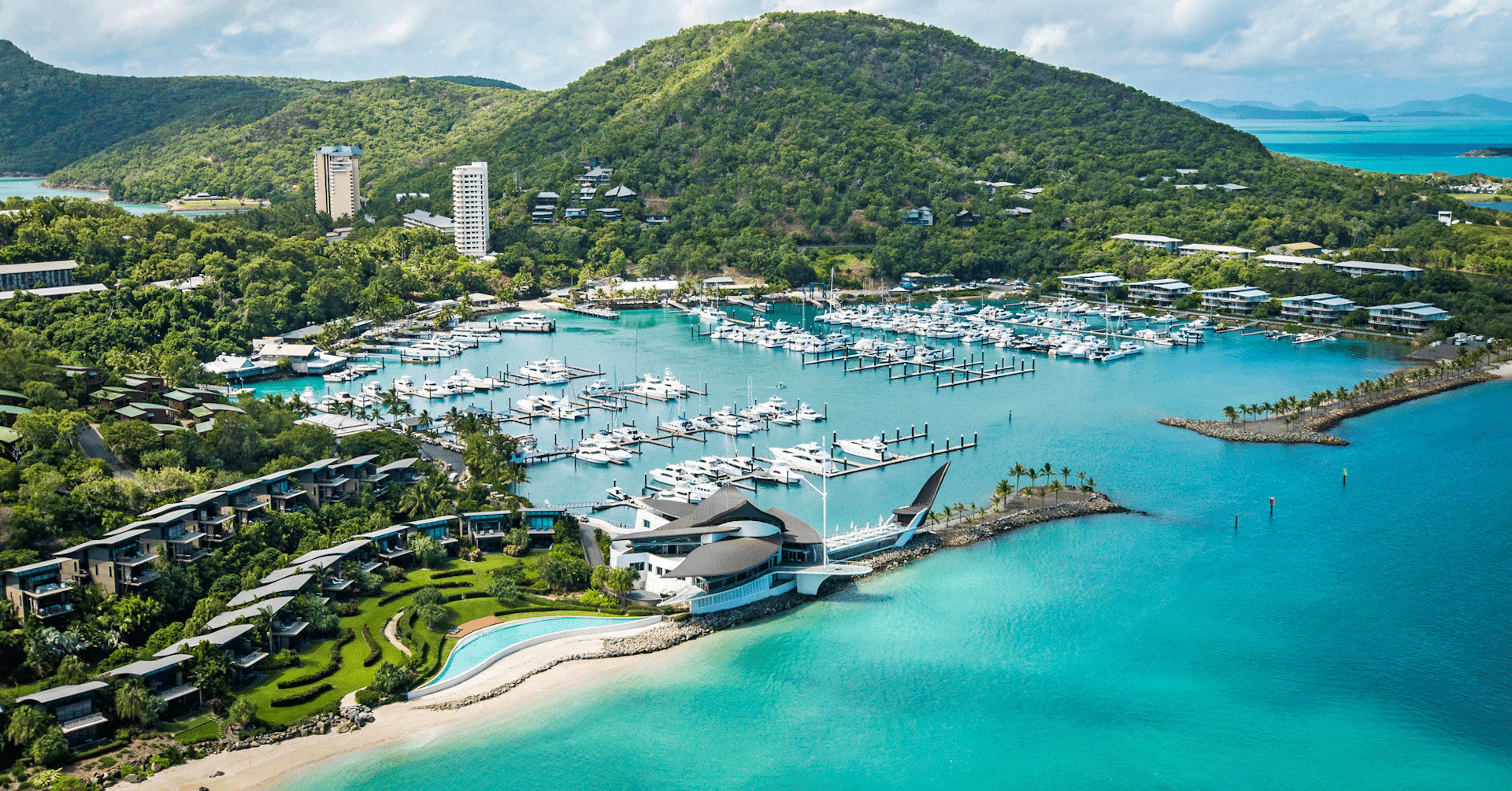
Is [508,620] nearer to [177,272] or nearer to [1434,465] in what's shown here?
[1434,465]

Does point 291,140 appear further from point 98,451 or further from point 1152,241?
point 98,451

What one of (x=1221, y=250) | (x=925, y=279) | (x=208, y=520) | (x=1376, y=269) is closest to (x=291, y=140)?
(x=925, y=279)

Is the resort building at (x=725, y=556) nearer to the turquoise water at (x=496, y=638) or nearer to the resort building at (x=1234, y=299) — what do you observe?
the turquoise water at (x=496, y=638)

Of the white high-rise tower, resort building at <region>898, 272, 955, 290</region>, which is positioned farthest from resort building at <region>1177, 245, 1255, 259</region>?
the white high-rise tower

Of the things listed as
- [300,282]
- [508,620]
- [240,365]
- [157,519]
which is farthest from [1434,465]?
[300,282]

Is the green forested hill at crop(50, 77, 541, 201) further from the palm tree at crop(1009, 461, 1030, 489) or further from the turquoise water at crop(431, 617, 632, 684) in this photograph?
the turquoise water at crop(431, 617, 632, 684)

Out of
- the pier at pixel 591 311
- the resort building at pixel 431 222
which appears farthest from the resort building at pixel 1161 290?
the resort building at pixel 431 222
